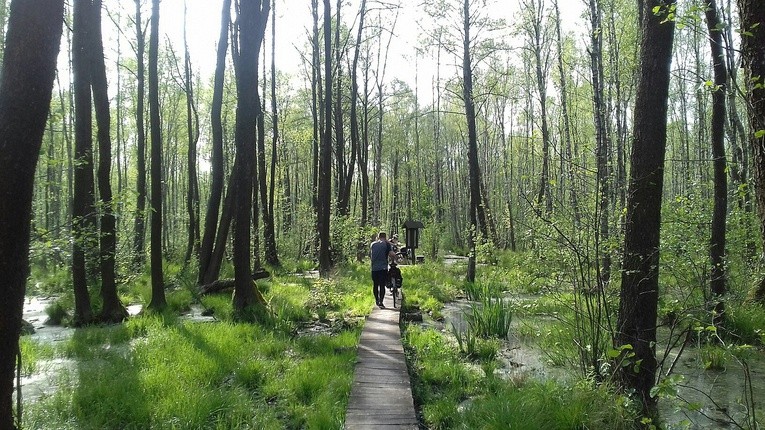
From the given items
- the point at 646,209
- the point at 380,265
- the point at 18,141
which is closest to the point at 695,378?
the point at 646,209

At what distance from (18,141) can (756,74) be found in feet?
15.0

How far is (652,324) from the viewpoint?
483 cm

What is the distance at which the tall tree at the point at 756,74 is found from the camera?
2.67 metres

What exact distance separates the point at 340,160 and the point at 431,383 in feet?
51.6

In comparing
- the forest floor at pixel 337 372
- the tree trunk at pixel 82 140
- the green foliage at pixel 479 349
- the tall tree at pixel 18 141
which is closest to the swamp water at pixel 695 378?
the forest floor at pixel 337 372

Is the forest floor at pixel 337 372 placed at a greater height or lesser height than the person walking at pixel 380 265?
lesser

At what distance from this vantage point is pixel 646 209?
15.8 ft

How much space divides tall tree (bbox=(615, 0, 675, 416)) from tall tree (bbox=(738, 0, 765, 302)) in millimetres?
2047

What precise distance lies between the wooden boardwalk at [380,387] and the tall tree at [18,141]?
2601 millimetres

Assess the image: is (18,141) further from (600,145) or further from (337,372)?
(600,145)

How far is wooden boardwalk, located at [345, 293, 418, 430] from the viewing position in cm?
425

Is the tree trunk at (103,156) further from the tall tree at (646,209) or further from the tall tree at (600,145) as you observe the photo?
the tall tree at (646,209)

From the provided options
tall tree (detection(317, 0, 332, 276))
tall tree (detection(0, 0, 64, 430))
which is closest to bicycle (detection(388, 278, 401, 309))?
tall tree (detection(317, 0, 332, 276))

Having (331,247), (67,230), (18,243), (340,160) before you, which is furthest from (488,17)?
(18,243)
